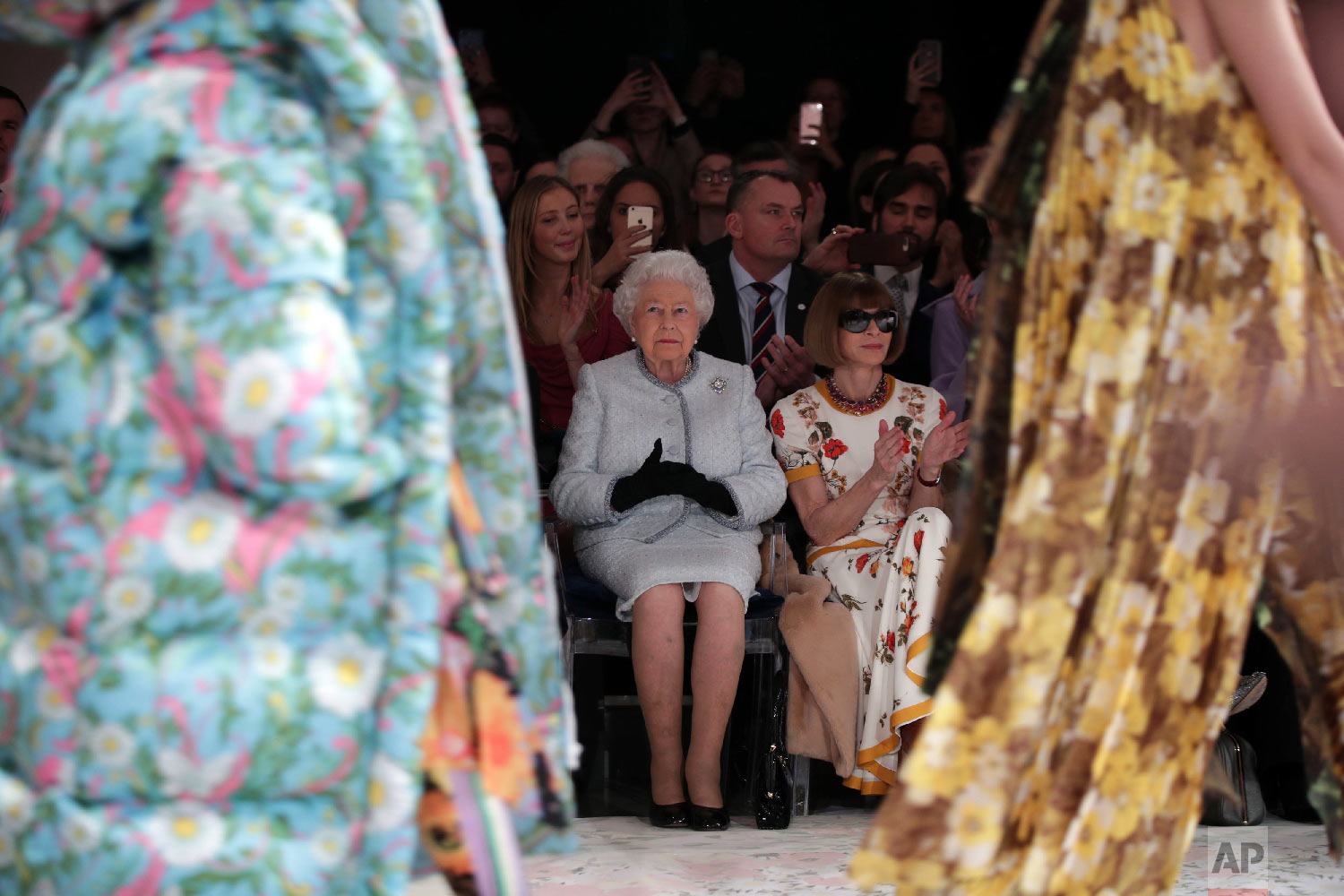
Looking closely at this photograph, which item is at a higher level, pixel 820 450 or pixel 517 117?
pixel 517 117

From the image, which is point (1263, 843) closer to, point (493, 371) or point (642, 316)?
point (642, 316)

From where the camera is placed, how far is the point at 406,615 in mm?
1542

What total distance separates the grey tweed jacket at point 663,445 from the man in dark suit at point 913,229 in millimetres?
815

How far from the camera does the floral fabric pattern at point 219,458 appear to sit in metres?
1.45

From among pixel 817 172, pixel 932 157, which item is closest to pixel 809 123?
pixel 817 172

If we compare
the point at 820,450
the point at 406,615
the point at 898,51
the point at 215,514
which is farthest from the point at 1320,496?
the point at 898,51

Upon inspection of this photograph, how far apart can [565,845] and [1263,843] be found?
1.94 m

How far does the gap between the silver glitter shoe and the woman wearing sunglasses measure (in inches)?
26.5

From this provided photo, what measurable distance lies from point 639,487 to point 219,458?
7.06 ft

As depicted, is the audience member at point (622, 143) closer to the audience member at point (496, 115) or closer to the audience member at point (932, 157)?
the audience member at point (496, 115)

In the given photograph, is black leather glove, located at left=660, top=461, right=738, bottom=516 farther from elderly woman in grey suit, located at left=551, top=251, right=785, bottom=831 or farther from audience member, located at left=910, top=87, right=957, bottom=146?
audience member, located at left=910, top=87, right=957, bottom=146

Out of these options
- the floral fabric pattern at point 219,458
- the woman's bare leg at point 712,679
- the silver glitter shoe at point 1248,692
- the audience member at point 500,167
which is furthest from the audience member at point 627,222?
the floral fabric pattern at point 219,458

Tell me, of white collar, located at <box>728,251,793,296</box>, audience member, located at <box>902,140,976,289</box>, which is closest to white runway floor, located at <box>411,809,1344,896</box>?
white collar, located at <box>728,251,793,296</box>

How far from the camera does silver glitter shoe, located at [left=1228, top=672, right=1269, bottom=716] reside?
3.45 meters
